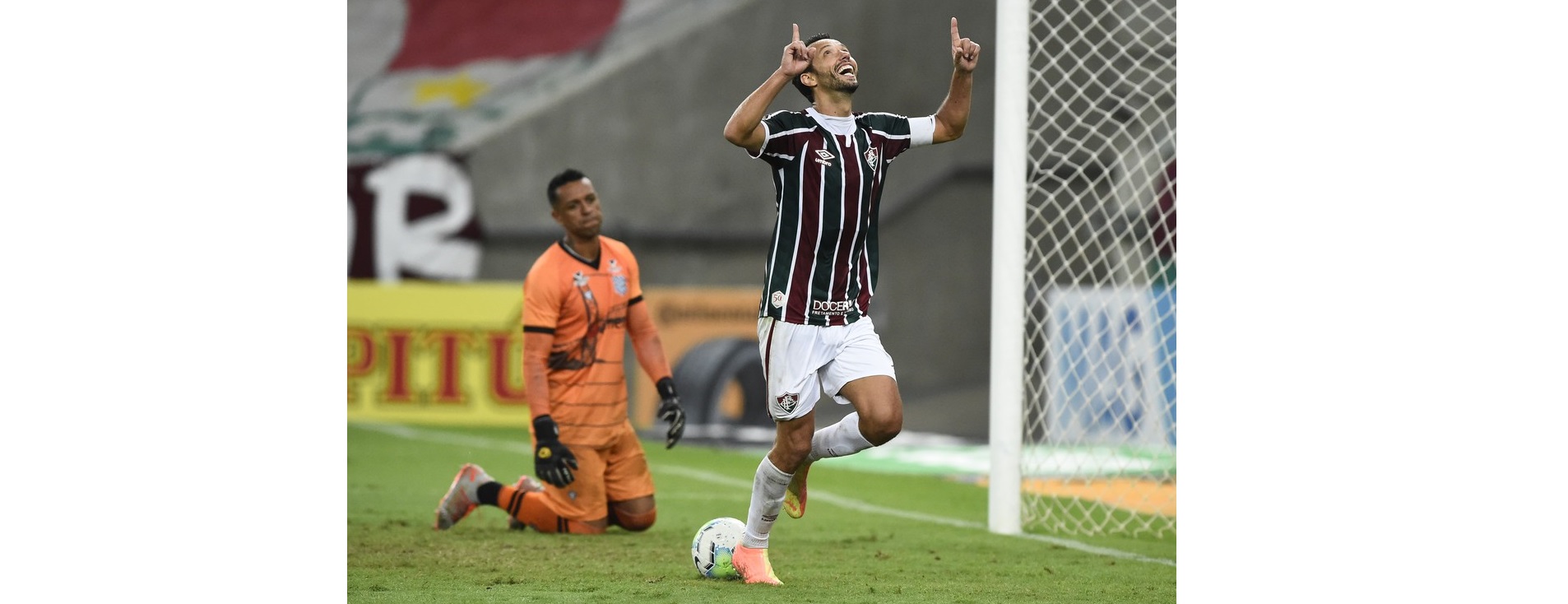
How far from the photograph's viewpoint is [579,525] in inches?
275

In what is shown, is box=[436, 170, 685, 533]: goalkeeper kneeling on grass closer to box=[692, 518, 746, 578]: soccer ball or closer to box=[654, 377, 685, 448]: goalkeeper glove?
box=[654, 377, 685, 448]: goalkeeper glove

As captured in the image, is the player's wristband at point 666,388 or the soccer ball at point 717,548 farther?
the player's wristband at point 666,388

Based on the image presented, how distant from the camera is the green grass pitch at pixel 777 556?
5.21 m

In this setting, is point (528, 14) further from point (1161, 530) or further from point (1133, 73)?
point (1161, 530)

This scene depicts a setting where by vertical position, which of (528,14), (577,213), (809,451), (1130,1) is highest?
(528,14)

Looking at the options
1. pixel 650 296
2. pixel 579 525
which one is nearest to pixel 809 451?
pixel 579 525

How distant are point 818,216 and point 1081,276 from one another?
5.19 m

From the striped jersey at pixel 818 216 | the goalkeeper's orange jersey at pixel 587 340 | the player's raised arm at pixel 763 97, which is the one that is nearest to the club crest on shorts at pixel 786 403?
the striped jersey at pixel 818 216

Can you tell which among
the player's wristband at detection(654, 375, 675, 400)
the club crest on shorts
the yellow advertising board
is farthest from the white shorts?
the yellow advertising board

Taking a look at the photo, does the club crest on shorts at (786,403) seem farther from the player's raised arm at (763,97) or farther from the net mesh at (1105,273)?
the net mesh at (1105,273)

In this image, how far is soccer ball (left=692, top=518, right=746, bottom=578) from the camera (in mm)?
5453

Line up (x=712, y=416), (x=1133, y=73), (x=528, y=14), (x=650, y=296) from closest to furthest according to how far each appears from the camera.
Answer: (x=1133, y=73) → (x=712, y=416) → (x=650, y=296) → (x=528, y=14)

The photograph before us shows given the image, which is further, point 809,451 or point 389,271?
point 389,271

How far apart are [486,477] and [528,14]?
34.4ft
